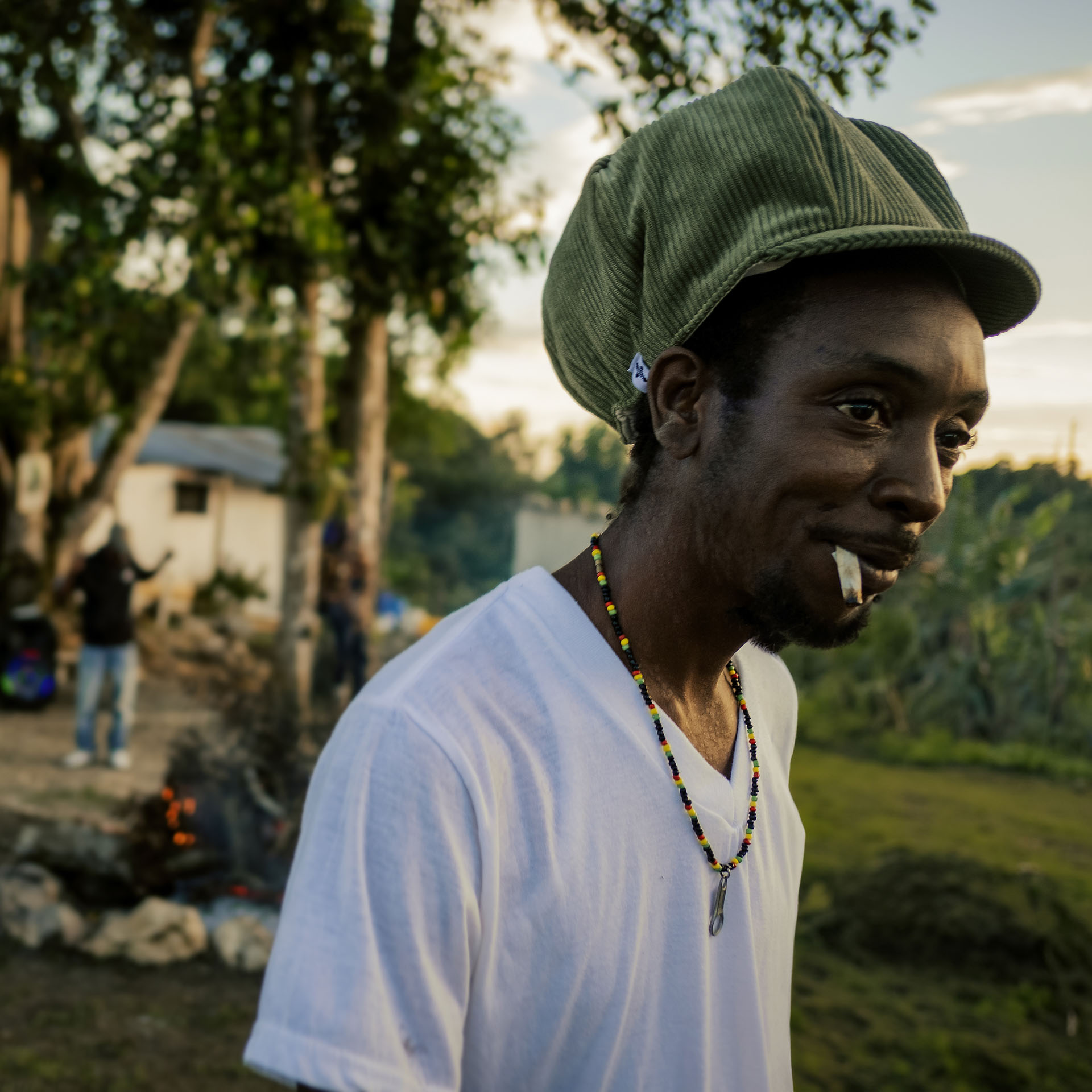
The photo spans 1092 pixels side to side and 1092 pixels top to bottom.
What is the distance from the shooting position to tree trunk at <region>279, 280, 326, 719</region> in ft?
26.2

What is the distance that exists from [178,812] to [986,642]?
31.2 feet

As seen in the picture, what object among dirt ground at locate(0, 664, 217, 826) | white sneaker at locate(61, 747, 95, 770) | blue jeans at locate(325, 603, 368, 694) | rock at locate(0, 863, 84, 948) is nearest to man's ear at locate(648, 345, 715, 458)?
rock at locate(0, 863, 84, 948)

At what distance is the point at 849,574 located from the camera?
3.83 ft

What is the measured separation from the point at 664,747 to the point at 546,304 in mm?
627

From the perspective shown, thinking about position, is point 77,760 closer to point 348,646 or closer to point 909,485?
point 348,646

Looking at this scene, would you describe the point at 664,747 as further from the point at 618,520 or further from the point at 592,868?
the point at 618,520

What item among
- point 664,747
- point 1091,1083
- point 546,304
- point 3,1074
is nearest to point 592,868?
point 664,747

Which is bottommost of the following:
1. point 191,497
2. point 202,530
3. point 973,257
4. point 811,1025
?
point 811,1025

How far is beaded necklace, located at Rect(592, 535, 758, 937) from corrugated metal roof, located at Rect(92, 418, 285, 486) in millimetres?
18405

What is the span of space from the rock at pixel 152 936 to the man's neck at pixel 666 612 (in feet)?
14.8

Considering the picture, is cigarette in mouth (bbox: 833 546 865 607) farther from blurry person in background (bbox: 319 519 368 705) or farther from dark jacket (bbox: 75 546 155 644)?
blurry person in background (bbox: 319 519 368 705)

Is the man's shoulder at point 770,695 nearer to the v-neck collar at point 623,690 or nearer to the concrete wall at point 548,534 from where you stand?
the v-neck collar at point 623,690

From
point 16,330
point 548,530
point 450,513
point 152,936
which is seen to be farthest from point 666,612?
point 450,513

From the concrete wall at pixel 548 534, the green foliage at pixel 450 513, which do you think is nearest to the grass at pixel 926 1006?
the concrete wall at pixel 548 534
